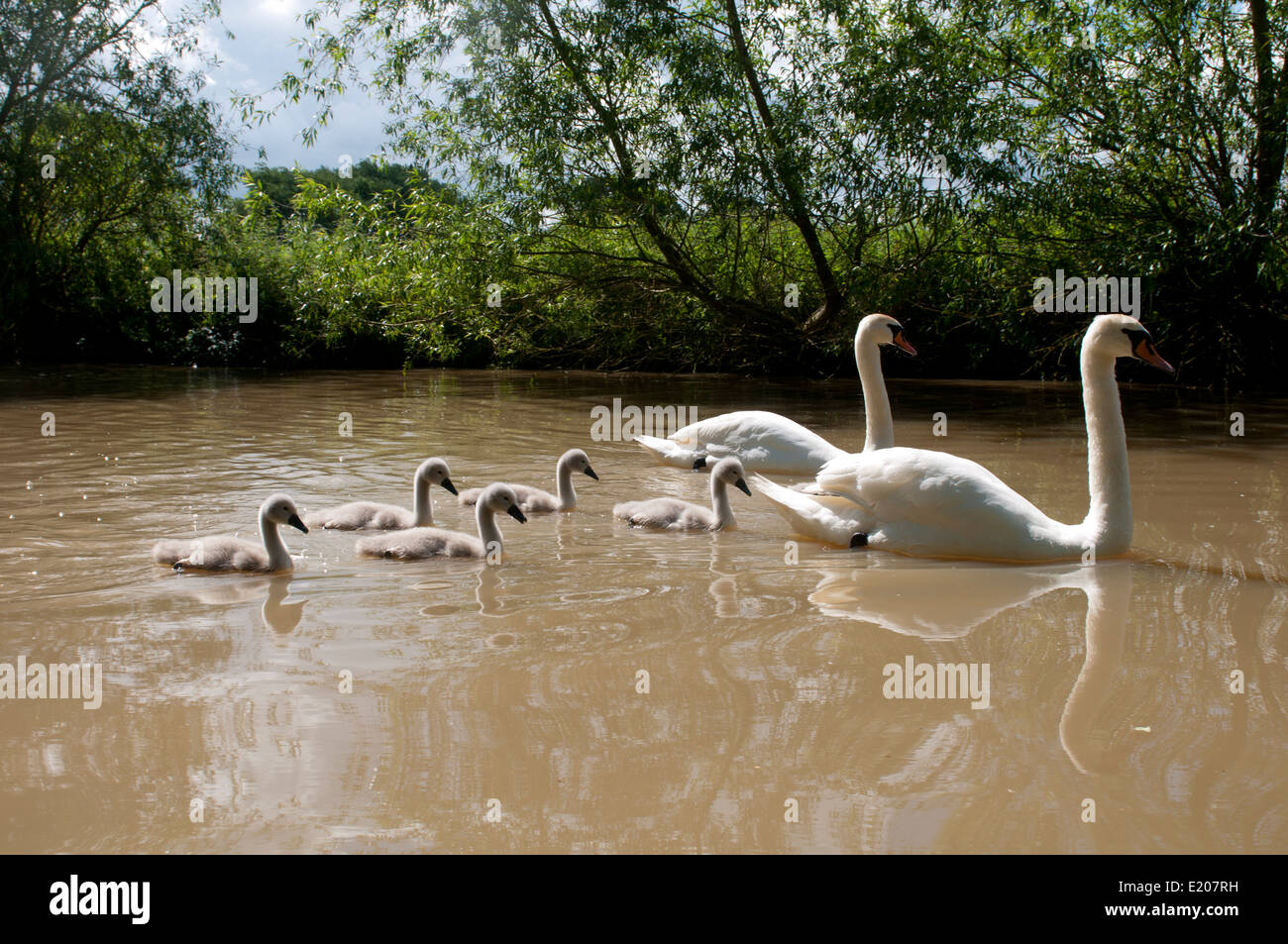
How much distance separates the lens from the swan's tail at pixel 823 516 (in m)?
5.90

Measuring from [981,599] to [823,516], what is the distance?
4.38 feet

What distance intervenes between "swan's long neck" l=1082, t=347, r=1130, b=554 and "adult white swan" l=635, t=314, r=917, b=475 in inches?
81.9

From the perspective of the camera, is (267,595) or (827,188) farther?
(827,188)

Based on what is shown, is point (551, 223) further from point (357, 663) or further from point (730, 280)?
point (357, 663)

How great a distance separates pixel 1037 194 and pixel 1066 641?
1073 centimetres

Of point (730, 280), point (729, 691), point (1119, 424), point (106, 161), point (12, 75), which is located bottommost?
point (729, 691)

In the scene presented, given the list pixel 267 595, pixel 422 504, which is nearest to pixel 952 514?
pixel 422 504

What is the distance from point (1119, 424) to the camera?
5582mm

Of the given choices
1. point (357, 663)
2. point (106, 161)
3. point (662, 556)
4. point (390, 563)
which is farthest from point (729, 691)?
point (106, 161)

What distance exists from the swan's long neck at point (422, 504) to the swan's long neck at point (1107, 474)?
140 inches

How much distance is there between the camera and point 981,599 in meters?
4.84

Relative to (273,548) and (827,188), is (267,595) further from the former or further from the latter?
(827,188)

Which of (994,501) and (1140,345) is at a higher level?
(1140,345)

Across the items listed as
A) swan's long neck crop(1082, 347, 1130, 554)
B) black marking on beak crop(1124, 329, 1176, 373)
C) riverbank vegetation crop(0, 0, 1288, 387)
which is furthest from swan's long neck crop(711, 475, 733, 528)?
riverbank vegetation crop(0, 0, 1288, 387)
